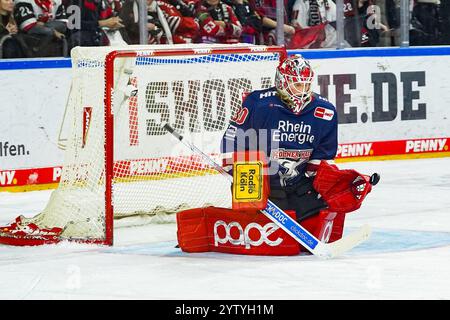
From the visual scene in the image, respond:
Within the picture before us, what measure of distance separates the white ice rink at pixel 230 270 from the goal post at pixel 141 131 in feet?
0.84

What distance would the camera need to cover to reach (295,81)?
681 centimetres

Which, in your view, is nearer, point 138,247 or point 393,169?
point 138,247

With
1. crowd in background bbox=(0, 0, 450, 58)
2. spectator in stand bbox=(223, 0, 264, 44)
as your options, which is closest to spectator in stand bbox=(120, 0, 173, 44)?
crowd in background bbox=(0, 0, 450, 58)

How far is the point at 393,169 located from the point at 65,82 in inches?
111

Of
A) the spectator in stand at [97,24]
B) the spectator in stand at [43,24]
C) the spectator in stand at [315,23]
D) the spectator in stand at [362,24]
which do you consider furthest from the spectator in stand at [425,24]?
the spectator in stand at [43,24]

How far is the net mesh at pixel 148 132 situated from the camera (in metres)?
7.40

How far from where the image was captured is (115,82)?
7652mm

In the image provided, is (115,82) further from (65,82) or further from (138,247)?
(65,82)

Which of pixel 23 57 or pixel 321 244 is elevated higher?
pixel 23 57

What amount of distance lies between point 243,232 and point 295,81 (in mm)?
832

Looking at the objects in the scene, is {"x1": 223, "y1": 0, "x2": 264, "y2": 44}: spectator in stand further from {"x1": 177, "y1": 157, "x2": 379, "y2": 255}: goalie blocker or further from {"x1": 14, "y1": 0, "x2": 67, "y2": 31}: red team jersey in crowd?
{"x1": 177, "y1": 157, "x2": 379, "y2": 255}: goalie blocker

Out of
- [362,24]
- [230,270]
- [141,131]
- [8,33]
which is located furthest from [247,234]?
[362,24]
